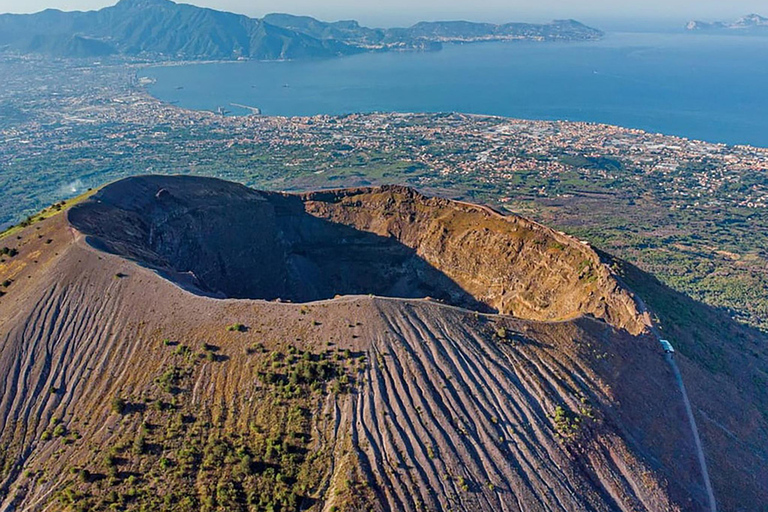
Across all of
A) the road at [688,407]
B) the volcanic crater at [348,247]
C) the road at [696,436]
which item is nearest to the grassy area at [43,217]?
the volcanic crater at [348,247]

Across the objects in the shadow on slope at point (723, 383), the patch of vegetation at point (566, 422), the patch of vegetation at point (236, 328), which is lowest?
the shadow on slope at point (723, 383)

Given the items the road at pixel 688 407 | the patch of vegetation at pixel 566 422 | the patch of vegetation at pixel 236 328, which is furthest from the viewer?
the patch of vegetation at pixel 236 328

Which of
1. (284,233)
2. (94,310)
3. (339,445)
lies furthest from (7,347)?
(284,233)

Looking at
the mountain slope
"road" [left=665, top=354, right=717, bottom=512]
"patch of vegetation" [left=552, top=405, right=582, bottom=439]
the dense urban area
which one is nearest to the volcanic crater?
the mountain slope

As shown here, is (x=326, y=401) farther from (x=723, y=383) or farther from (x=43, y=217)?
(x=43, y=217)

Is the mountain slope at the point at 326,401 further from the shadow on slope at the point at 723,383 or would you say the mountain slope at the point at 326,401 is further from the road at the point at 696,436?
the road at the point at 696,436

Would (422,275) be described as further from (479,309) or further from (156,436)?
(156,436)

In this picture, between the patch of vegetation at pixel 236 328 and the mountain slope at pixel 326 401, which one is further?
the patch of vegetation at pixel 236 328

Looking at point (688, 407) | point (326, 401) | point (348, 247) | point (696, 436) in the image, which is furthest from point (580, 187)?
point (326, 401)
